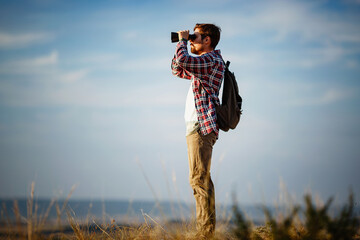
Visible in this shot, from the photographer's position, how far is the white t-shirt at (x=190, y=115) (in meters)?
2.90

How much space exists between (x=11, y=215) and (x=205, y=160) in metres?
1.62

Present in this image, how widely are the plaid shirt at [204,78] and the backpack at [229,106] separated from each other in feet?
0.19

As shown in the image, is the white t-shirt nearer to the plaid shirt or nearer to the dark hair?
the plaid shirt

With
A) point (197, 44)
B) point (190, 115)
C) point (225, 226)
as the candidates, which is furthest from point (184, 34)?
point (225, 226)

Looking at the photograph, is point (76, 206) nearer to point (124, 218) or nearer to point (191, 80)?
point (124, 218)

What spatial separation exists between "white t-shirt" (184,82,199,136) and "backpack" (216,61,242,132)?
0.71 feet

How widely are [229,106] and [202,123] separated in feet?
1.05

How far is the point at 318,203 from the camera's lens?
2.37 meters

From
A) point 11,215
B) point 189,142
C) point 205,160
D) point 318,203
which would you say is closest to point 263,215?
point 318,203

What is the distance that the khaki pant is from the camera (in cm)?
281

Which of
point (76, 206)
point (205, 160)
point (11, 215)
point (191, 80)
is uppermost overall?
point (191, 80)

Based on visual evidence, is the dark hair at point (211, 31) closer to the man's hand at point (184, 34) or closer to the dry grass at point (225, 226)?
the man's hand at point (184, 34)

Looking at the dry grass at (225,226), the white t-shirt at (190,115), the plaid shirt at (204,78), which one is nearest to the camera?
the dry grass at (225,226)

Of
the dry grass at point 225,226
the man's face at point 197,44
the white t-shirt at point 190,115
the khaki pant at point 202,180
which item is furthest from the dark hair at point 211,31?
the dry grass at point 225,226
